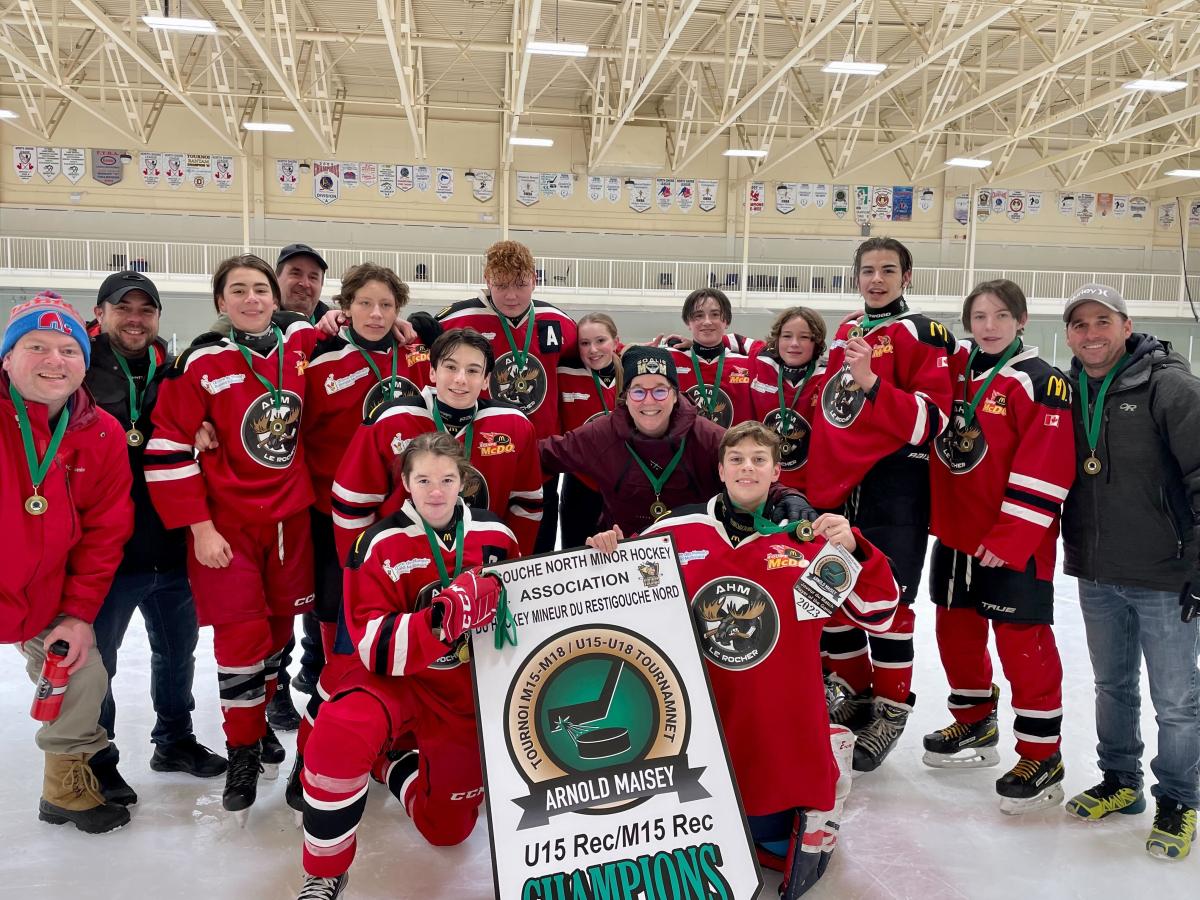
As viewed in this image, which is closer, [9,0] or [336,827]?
[336,827]

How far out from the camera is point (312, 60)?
1939 centimetres

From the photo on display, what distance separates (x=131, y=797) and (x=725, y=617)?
7.63ft

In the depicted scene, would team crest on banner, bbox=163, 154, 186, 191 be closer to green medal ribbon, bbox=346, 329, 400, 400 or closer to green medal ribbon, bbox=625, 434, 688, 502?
green medal ribbon, bbox=346, 329, 400, 400

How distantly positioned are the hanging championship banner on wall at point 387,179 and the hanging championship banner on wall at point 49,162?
24.6 ft

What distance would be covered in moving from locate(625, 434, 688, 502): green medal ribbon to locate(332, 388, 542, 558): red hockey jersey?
0.44m

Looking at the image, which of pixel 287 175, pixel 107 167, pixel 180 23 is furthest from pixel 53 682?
pixel 107 167

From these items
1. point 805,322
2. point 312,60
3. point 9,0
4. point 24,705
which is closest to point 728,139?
point 312,60

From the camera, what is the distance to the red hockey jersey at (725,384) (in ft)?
14.0

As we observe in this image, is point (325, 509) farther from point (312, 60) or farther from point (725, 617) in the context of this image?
point (312, 60)

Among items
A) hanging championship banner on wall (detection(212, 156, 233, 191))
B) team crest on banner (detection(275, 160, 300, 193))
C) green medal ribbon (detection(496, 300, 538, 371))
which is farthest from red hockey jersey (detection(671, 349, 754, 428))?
hanging championship banner on wall (detection(212, 156, 233, 191))

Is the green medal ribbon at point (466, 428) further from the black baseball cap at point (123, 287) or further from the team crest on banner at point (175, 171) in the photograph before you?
the team crest on banner at point (175, 171)

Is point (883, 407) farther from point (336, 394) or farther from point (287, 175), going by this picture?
point (287, 175)

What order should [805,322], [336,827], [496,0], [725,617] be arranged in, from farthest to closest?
[496,0] → [805,322] → [725,617] → [336,827]

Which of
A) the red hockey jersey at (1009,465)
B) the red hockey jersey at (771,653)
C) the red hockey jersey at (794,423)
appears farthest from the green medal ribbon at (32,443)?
the red hockey jersey at (1009,465)
